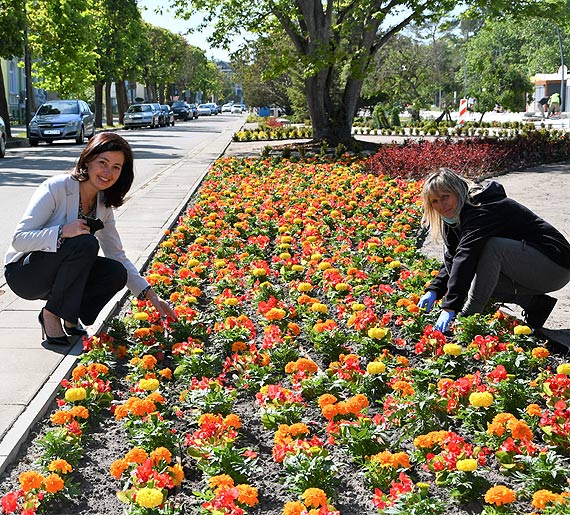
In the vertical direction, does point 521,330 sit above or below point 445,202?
Result: below

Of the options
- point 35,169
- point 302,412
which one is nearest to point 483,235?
point 302,412

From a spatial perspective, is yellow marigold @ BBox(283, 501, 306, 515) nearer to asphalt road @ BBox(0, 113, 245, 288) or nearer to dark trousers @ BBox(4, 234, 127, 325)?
dark trousers @ BBox(4, 234, 127, 325)

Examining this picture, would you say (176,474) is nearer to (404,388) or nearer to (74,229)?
(404,388)

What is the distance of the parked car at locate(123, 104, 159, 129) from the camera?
54625 millimetres

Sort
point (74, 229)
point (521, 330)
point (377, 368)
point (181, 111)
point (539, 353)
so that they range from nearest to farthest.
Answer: point (377, 368) < point (539, 353) < point (521, 330) < point (74, 229) < point (181, 111)

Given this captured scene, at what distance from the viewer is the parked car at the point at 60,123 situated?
3241 centimetres

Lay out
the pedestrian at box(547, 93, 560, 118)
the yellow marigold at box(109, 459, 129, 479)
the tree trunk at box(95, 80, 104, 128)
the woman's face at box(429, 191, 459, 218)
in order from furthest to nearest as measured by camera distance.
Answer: the pedestrian at box(547, 93, 560, 118) → the tree trunk at box(95, 80, 104, 128) → the woman's face at box(429, 191, 459, 218) → the yellow marigold at box(109, 459, 129, 479)

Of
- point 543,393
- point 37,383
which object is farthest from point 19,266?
point 543,393

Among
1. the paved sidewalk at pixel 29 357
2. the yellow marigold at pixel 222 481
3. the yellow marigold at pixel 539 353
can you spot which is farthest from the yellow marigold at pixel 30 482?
the yellow marigold at pixel 539 353

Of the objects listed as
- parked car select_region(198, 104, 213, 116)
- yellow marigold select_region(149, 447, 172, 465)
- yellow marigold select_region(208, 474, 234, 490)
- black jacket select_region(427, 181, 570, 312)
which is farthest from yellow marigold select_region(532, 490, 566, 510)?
parked car select_region(198, 104, 213, 116)

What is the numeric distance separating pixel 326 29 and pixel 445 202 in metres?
19.4

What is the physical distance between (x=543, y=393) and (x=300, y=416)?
4.14ft

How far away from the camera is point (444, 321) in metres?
5.22

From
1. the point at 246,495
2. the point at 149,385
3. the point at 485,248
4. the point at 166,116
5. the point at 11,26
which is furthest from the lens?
the point at 166,116
